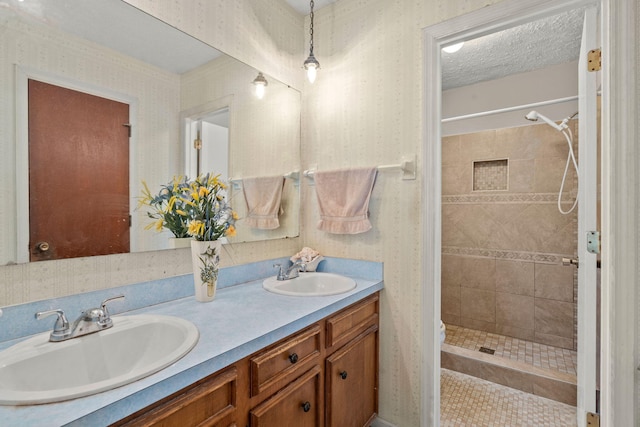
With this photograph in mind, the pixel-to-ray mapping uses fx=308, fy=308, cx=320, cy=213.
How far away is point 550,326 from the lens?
8.59 ft

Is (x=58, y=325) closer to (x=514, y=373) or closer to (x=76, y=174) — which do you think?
(x=76, y=174)

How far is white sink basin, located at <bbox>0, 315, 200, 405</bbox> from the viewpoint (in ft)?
2.16

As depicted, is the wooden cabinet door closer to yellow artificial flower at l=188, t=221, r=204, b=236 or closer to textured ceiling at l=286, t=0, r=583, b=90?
yellow artificial flower at l=188, t=221, r=204, b=236

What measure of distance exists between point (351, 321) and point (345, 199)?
0.68m

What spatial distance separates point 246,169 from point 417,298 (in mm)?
1142

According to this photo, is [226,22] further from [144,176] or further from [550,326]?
[550,326]

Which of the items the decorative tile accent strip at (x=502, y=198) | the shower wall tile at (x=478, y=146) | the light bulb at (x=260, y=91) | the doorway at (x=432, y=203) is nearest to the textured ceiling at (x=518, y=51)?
the shower wall tile at (x=478, y=146)

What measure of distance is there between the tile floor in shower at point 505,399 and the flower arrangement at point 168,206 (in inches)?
71.3

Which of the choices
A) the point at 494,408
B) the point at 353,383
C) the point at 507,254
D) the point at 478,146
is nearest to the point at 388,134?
the point at 353,383

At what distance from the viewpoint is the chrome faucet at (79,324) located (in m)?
0.88

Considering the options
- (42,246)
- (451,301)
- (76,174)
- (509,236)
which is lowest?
(451,301)

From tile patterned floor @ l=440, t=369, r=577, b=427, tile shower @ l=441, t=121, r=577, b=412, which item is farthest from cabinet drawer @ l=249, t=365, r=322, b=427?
tile shower @ l=441, t=121, r=577, b=412

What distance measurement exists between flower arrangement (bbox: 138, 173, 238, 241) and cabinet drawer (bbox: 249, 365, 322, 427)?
66cm

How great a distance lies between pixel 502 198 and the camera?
2.83 metres
